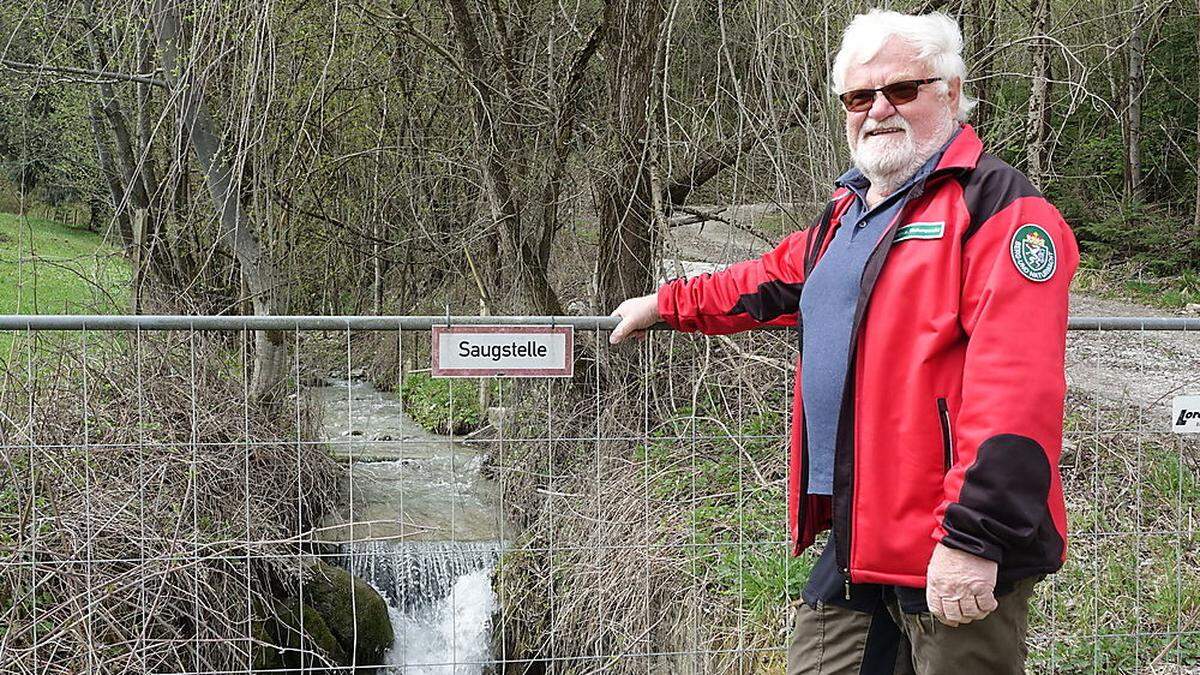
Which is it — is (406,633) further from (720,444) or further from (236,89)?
(236,89)

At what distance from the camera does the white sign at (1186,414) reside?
363 cm

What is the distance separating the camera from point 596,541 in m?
4.44

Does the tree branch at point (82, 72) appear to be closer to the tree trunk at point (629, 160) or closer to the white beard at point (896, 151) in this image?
the tree trunk at point (629, 160)

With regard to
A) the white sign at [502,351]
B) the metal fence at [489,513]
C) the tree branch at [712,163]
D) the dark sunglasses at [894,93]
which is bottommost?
the metal fence at [489,513]

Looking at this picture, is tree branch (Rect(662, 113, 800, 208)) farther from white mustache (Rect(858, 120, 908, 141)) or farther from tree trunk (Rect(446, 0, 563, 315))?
white mustache (Rect(858, 120, 908, 141))

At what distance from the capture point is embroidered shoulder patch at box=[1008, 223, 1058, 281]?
210cm

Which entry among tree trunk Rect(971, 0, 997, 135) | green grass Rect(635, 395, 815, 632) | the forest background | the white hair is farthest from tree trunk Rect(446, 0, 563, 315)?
A: the white hair

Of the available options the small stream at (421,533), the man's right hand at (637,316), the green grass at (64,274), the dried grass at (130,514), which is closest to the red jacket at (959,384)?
the man's right hand at (637,316)

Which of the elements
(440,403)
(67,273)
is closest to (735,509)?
(440,403)

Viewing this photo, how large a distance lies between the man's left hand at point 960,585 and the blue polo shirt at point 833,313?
35cm

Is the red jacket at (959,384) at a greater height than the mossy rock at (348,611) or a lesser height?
greater

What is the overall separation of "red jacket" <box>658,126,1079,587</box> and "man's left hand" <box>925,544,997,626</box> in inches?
1.2

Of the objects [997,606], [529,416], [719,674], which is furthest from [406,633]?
[997,606]

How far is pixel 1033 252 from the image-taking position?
2115 millimetres
